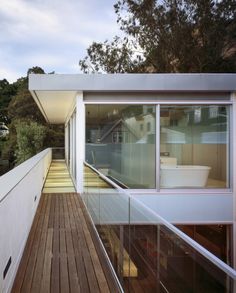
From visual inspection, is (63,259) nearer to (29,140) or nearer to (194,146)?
(194,146)

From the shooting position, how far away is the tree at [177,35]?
21.6m

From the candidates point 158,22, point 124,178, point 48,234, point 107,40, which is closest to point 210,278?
point 48,234

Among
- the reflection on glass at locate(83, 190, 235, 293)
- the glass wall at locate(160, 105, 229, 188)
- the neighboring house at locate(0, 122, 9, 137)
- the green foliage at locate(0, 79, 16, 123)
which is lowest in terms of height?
the reflection on glass at locate(83, 190, 235, 293)

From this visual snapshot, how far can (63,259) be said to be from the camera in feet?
14.5

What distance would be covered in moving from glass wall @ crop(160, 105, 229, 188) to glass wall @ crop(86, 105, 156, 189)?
10.8 inches

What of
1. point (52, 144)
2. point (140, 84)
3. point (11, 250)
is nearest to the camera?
point (11, 250)

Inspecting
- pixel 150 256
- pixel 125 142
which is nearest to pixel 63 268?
pixel 150 256

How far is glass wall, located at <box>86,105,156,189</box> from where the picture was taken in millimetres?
8203

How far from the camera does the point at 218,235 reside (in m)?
8.70

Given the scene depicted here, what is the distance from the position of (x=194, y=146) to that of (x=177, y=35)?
50.5 feet

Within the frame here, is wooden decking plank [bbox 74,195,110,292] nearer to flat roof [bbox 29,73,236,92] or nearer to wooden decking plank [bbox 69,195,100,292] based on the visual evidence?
wooden decking plank [bbox 69,195,100,292]

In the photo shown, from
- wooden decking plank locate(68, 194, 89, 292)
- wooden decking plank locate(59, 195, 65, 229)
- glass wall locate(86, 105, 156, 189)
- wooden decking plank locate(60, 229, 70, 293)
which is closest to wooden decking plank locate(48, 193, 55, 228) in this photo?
wooden decking plank locate(59, 195, 65, 229)

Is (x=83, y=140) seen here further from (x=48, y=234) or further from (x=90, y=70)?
(x=90, y=70)

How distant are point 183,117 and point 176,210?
2.01m
